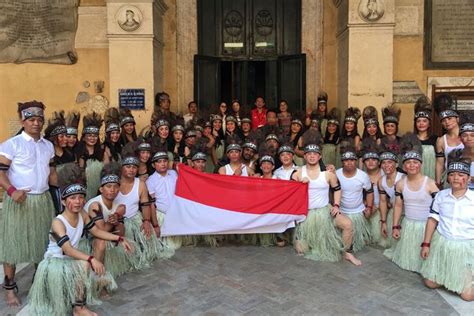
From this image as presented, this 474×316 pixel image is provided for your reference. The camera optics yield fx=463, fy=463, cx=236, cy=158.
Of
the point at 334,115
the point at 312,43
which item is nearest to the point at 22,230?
the point at 334,115

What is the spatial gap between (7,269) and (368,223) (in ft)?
14.1

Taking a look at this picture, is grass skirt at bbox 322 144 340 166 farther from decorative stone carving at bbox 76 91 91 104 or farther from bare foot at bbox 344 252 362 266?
decorative stone carving at bbox 76 91 91 104

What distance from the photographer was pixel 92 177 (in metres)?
5.88

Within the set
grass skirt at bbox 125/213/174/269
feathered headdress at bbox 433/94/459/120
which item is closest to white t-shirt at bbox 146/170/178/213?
grass skirt at bbox 125/213/174/269

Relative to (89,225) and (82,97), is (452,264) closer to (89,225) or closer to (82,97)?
(89,225)

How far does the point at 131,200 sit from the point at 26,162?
131 cm

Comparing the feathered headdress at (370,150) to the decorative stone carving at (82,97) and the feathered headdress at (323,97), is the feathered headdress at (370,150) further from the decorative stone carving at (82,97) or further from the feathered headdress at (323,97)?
the decorative stone carving at (82,97)

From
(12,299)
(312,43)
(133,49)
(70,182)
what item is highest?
(312,43)

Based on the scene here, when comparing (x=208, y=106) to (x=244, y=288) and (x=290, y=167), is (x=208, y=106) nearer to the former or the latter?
(x=290, y=167)

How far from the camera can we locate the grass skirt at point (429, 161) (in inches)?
242

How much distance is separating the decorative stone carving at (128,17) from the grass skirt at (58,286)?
5.44 metres

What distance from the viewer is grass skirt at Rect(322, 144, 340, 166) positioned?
7637 mm

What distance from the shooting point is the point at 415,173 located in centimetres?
527

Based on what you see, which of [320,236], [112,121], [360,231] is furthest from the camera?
[112,121]
